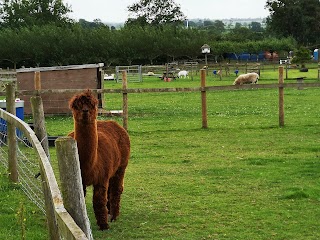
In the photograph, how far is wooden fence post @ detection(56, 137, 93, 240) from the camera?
3.76 meters

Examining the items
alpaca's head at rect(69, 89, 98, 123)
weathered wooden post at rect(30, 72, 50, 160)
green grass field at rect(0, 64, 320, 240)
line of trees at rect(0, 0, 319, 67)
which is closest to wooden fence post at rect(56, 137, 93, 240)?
alpaca's head at rect(69, 89, 98, 123)

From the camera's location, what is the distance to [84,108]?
606 centimetres

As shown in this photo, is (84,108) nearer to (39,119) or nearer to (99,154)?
(99,154)

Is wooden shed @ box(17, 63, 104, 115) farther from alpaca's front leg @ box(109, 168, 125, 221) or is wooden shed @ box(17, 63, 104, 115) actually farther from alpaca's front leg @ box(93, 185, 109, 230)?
alpaca's front leg @ box(93, 185, 109, 230)

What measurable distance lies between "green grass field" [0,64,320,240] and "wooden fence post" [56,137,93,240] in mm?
2479

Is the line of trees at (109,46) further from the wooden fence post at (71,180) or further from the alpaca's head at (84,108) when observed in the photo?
the wooden fence post at (71,180)

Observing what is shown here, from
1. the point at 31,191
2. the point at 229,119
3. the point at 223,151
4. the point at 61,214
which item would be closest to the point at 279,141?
Answer: the point at 223,151

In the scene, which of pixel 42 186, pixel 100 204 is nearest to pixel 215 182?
pixel 100 204

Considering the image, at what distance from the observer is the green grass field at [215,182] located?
661 centimetres

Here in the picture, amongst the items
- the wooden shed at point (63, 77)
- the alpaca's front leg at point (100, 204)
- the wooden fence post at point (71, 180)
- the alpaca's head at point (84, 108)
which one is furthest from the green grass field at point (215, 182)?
the wooden fence post at point (71, 180)

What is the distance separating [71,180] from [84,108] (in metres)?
Result: 2.29

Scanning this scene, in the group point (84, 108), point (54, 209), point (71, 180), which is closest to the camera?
point (71, 180)

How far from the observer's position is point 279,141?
1291cm

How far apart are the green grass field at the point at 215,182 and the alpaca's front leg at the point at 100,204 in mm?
128
